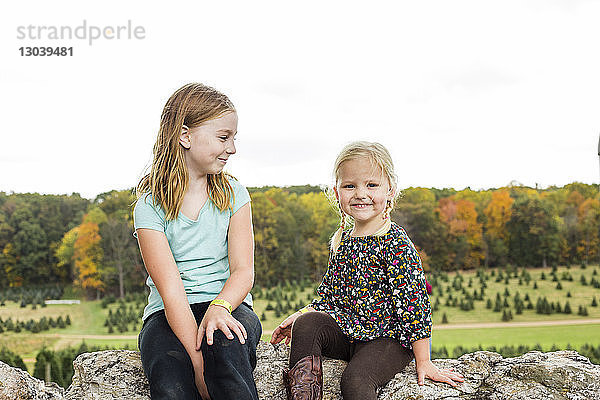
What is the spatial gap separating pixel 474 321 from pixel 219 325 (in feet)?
21.6

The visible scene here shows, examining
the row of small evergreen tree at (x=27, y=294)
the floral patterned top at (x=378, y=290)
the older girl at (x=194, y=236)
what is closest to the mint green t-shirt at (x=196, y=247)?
the older girl at (x=194, y=236)

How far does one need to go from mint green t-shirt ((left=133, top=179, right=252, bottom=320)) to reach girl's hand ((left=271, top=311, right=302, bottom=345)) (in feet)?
0.87

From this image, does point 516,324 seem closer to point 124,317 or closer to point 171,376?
point 124,317

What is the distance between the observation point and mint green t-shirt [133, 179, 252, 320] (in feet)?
6.11

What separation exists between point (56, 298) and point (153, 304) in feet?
20.6

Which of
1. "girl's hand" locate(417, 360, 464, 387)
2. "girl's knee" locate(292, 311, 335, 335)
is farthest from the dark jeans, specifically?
"girl's hand" locate(417, 360, 464, 387)

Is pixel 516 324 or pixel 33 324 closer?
pixel 516 324

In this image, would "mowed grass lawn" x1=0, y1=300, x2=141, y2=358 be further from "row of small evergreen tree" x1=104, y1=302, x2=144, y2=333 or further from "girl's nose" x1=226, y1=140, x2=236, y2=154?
"girl's nose" x1=226, y1=140, x2=236, y2=154

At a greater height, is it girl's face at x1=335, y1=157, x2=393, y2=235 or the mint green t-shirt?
girl's face at x1=335, y1=157, x2=393, y2=235

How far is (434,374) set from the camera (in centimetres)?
175

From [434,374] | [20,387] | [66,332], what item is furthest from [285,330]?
[66,332]

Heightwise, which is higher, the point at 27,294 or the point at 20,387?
the point at 20,387

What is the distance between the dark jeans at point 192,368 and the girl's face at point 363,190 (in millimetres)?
531

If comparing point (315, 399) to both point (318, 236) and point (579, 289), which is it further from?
point (579, 289)
